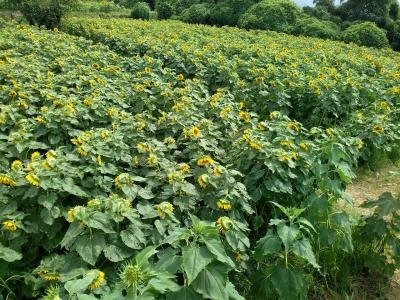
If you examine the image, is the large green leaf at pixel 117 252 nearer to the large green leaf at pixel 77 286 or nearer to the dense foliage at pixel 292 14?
the large green leaf at pixel 77 286

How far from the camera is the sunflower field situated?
1851mm

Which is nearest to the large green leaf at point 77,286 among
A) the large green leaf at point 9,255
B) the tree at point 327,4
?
the large green leaf at point 9,255

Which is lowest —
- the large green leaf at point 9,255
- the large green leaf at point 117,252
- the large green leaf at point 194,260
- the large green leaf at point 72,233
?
the large green leaf at point 9,255

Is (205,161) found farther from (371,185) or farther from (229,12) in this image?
(229,12)

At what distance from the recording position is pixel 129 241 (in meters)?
2.07

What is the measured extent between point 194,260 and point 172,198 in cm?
99

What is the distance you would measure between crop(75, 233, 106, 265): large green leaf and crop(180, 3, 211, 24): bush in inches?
759

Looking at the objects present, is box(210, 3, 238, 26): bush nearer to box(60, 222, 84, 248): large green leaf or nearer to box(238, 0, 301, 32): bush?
box(238, 0, 301, 32): bush

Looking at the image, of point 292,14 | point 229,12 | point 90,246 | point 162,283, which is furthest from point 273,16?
point 162,283

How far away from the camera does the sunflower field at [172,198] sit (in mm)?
1851

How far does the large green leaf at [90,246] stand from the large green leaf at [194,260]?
0.53 metres

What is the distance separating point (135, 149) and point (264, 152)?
3.33 ft

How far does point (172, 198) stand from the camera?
257 centimetres

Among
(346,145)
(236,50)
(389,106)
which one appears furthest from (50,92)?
(236,50)
